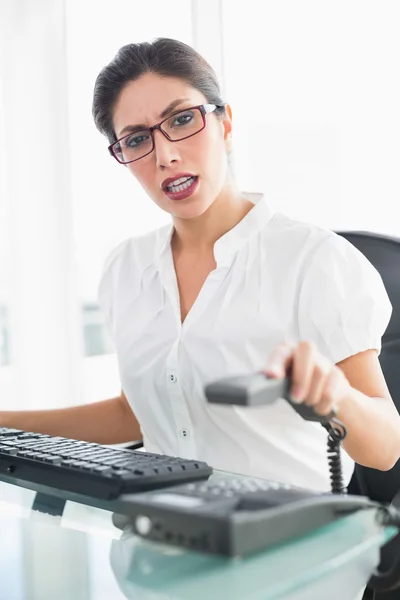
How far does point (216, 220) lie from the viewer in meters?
1.60

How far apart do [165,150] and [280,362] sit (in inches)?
29.2

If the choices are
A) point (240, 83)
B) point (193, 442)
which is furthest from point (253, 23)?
point (193, 442)

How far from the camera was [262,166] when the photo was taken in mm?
2691

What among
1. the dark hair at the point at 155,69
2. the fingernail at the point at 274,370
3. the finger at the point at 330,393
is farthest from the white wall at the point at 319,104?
the fingernail at the point at 274,370

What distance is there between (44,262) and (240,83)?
1.02 meters

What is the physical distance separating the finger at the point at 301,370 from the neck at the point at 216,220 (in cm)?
78

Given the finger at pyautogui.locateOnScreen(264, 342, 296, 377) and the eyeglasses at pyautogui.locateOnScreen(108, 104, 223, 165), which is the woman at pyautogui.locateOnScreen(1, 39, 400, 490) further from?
the finger at pyautogui.locateOnScreen(264, 342, 296, 377)

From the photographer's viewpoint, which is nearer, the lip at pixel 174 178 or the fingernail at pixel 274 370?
the fingernail at pixel 274 370

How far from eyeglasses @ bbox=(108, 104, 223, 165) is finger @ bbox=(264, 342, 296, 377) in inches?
28.8

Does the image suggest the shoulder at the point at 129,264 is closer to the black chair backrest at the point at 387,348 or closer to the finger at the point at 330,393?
the black chair backrest at the point at 387,348

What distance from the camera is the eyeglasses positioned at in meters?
1.46

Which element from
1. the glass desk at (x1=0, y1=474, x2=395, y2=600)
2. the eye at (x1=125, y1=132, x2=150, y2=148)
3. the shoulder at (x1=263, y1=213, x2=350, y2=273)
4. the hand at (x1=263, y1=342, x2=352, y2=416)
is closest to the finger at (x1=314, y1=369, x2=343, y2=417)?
the hand at (x1=263, y1=342, x2=352, y2=416)

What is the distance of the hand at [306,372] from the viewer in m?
0.82

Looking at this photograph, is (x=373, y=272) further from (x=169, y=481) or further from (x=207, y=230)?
(x=169, y=481)
